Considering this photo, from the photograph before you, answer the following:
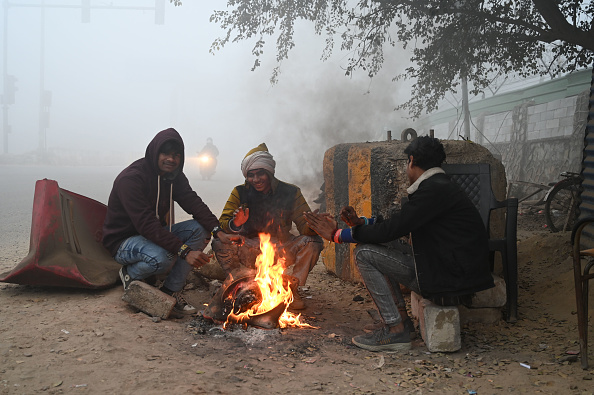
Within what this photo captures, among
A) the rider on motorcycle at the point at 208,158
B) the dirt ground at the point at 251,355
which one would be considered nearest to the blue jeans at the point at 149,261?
the dirt ground at the point at 251,355

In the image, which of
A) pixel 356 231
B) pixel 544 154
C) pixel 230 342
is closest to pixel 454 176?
pixel 356 231

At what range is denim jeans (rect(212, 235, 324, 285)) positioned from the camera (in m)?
4.30

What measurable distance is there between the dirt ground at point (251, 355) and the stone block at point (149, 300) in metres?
0.08

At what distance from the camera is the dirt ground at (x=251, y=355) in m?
2.60

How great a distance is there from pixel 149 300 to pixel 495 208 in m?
3.05

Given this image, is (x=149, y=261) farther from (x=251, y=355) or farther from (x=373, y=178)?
(x=373, y=178)

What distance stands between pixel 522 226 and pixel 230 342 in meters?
7.39

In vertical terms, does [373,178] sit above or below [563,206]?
above

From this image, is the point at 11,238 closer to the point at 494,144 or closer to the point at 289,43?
the point at 289,43

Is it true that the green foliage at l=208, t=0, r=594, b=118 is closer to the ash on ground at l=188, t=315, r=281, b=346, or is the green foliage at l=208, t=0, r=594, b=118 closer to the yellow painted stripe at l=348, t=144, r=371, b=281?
the yellow painted stripe at l=348, t=144, r=371, b=281

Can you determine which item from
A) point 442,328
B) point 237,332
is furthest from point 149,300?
point 442,328

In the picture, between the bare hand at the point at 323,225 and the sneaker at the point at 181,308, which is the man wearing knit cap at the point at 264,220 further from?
the bare hand at the point at 323,225

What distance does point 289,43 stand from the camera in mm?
9789

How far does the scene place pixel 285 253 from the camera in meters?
4.43
